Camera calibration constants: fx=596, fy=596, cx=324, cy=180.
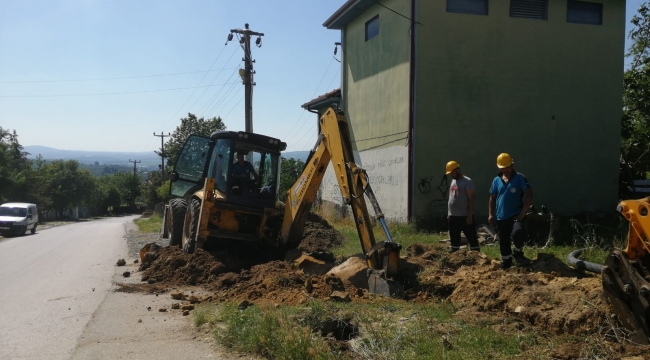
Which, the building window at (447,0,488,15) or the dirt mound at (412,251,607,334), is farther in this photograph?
the building window at (447,0,488,15)

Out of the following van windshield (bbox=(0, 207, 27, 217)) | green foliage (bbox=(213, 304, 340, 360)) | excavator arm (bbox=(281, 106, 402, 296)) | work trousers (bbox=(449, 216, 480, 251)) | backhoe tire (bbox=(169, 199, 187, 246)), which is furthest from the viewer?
van windshield (bbox=(0, 207, 27, 217))

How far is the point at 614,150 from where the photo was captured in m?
17.9

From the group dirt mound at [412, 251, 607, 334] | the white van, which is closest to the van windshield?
the white van

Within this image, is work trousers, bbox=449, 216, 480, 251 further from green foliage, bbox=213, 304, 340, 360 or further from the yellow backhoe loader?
green foliage, bbox=213, 304, 340, 360

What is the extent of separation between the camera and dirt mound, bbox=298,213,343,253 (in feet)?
47.1

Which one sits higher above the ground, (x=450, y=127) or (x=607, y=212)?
(x=450, y=127)

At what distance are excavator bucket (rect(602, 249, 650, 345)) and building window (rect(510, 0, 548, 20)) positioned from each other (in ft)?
44.8

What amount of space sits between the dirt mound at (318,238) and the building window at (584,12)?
943 cm

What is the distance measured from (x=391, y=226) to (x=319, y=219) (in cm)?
241

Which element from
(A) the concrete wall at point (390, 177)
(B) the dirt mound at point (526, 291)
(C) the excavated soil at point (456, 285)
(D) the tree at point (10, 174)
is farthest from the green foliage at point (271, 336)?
(D) the tree at point (10, 174)

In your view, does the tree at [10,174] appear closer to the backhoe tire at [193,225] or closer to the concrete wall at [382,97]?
the concrete wall at [382,97]

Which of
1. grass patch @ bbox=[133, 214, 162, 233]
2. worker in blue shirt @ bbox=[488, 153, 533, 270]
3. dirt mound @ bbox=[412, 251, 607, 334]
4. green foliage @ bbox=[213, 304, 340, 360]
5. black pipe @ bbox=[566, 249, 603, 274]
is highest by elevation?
worker in blue shirt @ bbox=[488, 153, 533, 270]

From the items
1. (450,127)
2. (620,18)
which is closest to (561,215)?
(450,127)

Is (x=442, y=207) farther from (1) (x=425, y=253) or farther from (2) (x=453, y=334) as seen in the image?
(2) (x=453, y=334)
